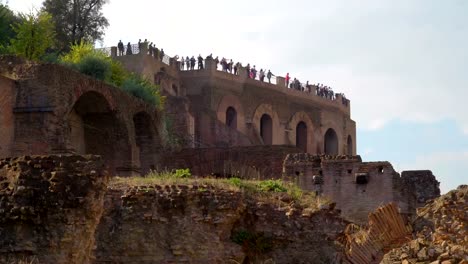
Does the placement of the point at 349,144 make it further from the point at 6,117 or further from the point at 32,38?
the point at 6,117

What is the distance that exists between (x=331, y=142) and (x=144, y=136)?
1803 centimetres

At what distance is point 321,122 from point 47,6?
13200 millimetres

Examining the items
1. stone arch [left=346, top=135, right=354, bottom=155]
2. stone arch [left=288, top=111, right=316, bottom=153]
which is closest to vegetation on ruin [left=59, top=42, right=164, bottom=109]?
stone arch [left=288, top=111, right=316, bottom=153]

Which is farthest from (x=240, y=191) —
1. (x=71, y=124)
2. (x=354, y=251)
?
(x=71, y=124)

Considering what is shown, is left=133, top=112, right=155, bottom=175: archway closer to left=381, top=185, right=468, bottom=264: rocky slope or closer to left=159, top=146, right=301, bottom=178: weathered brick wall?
left=159, top=146, right=301, bottom=178: weathered brick wall

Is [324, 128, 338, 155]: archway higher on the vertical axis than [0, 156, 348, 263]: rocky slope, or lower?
higher

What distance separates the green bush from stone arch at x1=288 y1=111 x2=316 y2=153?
14442mm

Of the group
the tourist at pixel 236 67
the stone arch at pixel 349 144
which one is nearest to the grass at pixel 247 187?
the tourist at pixel 236 67

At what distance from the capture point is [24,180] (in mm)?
8453

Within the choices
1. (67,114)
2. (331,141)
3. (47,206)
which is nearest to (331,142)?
(331,141)

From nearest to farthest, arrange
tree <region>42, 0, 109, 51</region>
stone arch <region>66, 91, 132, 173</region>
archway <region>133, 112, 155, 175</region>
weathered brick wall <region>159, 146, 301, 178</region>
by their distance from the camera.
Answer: stone arch <region>66, 91, 132, 173</region> → weathered brick wall <region>159, 146, 301, 178</region> → archway <region>133, 112, 155, 175</region> → tree <region>42, 0, 109, 51</region>

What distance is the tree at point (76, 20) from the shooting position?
3406 cm

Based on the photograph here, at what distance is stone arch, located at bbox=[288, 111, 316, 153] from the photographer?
126 ft

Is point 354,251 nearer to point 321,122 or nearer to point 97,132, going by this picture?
point 97,132
